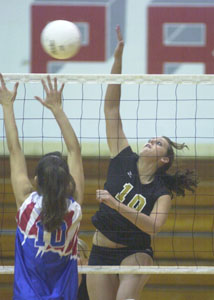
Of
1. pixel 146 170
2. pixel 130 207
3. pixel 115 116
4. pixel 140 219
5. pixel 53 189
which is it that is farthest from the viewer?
pixel 115 116

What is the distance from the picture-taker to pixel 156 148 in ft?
16.0

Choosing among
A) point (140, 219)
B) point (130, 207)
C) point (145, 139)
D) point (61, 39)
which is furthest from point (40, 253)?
point (145, 139)

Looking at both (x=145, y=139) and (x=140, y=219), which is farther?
(x=145, y=139)

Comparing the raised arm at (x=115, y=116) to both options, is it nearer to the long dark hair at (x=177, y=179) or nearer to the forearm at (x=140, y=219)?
the long dark hair at (x=177, y=179)

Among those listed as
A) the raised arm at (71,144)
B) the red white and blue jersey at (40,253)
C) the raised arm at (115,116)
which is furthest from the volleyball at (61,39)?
the red white and blue jersey at (40,253)

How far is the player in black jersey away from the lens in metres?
4.79

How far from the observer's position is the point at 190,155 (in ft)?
23.0

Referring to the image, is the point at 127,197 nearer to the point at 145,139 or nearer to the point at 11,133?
the point at 11,133

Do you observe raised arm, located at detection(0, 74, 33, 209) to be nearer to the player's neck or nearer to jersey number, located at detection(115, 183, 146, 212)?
jersey number, located at detection(115, 183, 146, 212)

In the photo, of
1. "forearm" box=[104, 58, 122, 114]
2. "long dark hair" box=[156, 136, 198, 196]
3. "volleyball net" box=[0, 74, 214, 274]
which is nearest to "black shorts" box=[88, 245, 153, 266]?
"long dark hair" box=[156, 136, 198, 196]

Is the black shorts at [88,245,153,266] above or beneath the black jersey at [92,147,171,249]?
beneath

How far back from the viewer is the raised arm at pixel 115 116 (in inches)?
196

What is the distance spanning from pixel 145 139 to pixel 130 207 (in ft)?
7.28

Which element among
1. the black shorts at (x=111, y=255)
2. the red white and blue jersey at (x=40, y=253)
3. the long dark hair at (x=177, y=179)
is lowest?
the black shorts at (x=111, y=255)
